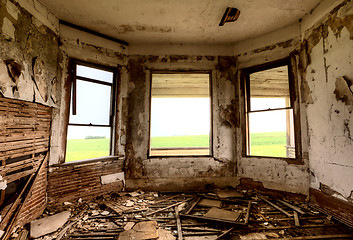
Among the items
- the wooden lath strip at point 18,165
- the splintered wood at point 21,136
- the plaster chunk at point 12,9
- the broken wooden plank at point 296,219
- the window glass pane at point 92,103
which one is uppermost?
the plaster chunk at point 12,9

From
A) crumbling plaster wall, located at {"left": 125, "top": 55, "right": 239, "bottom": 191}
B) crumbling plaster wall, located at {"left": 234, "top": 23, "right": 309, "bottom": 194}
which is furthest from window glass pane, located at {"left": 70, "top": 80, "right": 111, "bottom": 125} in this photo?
A: crumbling plaster wall, located at {"left": 234, "top": 23, "right": 309, "bottom": 194}

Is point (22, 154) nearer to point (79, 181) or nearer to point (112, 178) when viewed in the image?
point (79, 181)

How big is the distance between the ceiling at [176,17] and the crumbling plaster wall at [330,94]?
17.8 inches

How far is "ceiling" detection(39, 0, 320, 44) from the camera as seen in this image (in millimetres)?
2621

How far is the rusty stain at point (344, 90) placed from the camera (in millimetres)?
2175

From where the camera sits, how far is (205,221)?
2.33 metres

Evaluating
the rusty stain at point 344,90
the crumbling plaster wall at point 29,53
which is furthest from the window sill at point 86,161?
the rusty stain at point 344,90

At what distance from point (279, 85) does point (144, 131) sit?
11.2ft

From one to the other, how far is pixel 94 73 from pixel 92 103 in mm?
588

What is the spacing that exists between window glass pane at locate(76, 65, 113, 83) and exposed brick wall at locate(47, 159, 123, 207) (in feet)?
5.20

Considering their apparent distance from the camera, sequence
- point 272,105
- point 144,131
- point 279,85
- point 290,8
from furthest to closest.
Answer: point 279,85, point 144,131, point 272,105, point 290,8

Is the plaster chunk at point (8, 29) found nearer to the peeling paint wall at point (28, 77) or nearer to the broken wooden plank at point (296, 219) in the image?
the peeling paint wall at point (28, 77)

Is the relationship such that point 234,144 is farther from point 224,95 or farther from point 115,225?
point 115,225

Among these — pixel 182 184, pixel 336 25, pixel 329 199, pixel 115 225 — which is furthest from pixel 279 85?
pixel 115 225
